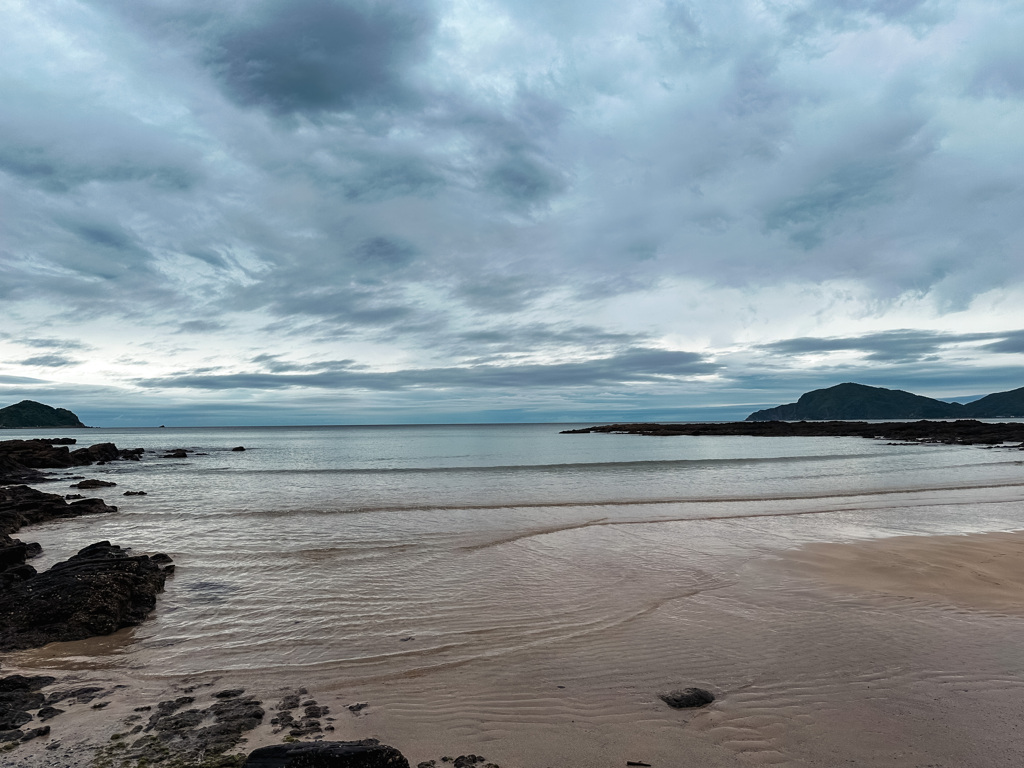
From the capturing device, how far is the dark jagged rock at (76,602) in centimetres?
743

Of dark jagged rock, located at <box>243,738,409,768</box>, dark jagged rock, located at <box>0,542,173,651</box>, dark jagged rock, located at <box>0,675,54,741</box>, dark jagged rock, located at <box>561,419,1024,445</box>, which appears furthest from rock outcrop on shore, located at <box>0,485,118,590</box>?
dark jagged rock, located at <box>561,419,1024,445</box>

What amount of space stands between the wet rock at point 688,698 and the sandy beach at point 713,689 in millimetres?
87

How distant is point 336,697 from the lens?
565cm

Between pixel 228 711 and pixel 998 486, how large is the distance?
101 feet

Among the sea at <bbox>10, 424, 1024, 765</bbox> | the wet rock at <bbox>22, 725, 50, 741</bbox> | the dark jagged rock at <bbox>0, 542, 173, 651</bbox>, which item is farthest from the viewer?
the dark jagged rock at <bbox>0, 542, 173, 651</bbox>

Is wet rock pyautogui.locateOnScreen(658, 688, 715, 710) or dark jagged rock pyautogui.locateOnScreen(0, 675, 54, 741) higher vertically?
wet rock pyautogui.locateOnScreen(658, 688, 715, 710)

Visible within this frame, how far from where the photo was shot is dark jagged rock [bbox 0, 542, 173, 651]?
7.43 m

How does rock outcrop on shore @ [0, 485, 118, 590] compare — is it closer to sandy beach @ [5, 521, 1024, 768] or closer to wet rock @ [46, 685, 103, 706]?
wet rock @ [46, 685, 103, 706]

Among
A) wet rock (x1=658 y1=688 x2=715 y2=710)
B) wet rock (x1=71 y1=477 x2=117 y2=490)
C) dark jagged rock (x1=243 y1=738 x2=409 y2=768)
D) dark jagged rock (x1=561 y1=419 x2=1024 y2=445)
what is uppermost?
dark jagged rock (x1=561 y1=419 x2=1024 y2=445)

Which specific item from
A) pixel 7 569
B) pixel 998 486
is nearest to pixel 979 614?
pixel 7 569

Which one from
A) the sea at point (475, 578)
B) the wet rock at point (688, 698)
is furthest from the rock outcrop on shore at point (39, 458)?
the wet rock at point (688, 698)

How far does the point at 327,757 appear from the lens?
147 inches

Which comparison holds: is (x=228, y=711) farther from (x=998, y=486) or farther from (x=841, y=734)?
(x=998, y=486)

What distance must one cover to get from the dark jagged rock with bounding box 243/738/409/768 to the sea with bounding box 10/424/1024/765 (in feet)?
4.42
